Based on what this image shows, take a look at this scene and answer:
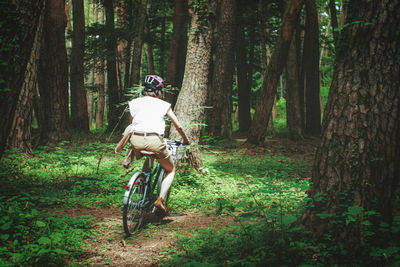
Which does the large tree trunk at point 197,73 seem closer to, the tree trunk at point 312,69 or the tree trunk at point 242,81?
the tree trunk at point 312,69

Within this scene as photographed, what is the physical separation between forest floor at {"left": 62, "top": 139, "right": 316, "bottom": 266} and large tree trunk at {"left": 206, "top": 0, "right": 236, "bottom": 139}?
25.4 feet

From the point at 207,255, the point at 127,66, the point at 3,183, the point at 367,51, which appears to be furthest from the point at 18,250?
the point at 127,66

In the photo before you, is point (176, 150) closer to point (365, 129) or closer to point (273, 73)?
point (365, 129)

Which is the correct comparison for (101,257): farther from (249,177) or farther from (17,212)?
(249,177)

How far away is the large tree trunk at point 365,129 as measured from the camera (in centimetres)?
311

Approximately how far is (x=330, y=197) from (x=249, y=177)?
4.57 m

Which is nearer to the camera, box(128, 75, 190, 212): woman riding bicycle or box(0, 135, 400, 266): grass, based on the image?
box(0, 135, 400, 266): grass

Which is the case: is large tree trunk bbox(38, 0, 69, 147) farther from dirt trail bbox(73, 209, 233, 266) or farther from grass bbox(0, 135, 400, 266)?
dirt trail bbox(73, 209, 233, 266)

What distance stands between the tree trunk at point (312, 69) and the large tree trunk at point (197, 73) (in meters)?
9.89

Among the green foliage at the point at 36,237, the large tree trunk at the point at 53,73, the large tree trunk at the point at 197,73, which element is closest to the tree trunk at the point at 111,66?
the large tree trunk at the point at 53,73

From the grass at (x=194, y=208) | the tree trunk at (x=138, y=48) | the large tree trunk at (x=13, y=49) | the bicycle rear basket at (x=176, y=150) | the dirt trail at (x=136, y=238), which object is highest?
the tree trunk at (x=138, y=48)

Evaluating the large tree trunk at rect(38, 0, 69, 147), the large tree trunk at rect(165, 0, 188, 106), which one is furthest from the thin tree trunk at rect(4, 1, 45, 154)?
the large tree trunk at rect(165, 0, 188, 106)

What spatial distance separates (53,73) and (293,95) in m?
10.5

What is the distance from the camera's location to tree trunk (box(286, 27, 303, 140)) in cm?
1402
